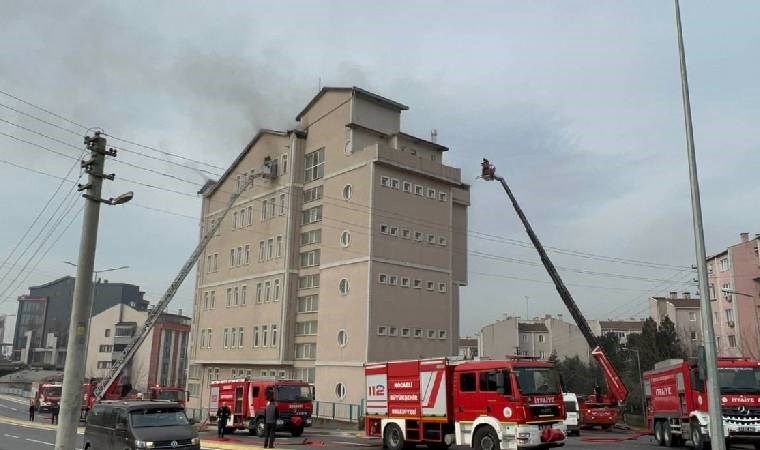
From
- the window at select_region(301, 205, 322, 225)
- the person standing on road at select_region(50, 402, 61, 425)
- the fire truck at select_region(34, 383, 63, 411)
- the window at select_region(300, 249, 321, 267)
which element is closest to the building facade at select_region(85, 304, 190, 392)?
the fire truck at select_region(34, 383, 63, 411)

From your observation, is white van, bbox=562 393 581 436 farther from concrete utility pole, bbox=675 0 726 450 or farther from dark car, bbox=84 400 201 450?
dark car, bbox=84 400 201 450

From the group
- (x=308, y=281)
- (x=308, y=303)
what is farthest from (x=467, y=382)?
(x=308, y=281)

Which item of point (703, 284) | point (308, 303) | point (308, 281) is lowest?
point (703, 284)

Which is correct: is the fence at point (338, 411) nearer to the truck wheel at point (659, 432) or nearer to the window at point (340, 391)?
the window at point (340, 391)

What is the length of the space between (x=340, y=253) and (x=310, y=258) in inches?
217

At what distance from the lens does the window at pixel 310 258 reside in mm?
50406

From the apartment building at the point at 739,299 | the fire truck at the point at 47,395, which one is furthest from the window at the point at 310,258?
the apartment building at the point at 739,299

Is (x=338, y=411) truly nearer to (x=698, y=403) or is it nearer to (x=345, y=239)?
(x=345, y=239)

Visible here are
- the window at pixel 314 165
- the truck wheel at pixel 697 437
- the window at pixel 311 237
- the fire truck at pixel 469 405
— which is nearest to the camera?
the fire truck at pixel 469 405

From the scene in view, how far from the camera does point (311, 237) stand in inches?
2015

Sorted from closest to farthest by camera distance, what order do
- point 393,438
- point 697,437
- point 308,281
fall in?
point 697,437 < point 393,438 < point 308,281

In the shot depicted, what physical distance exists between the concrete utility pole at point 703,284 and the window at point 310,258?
37479mm

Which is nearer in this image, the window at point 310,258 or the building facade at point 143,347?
the window at point 310,258

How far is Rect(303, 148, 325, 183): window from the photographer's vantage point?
168 ft
